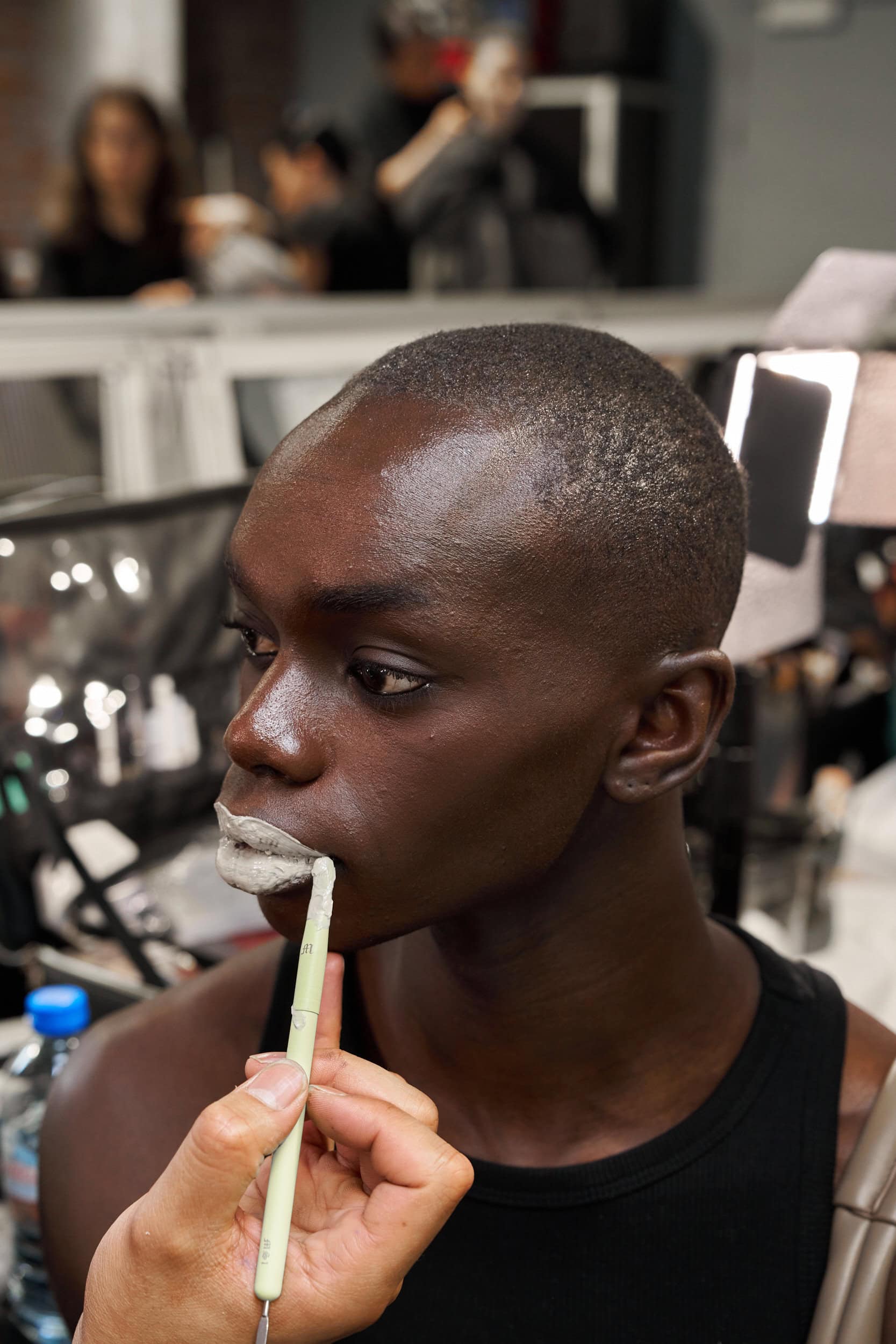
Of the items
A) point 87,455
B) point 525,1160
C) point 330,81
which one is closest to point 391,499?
point 525,1160

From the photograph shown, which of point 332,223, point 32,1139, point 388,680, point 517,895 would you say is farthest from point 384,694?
point 332,223

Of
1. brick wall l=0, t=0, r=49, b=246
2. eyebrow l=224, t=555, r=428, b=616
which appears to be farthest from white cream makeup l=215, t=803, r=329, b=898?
brick wall l=0, t=0, r=49, b=246

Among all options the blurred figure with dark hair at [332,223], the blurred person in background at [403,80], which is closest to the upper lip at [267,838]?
the blurred figure with dark hair at [332,223]

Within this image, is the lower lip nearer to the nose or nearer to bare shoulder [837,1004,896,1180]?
the nose

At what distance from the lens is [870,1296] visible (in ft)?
2.25

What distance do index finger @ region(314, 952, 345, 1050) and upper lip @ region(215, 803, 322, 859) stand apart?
5 centimetres

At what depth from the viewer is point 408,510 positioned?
2.06ft

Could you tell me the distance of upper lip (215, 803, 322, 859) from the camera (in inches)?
24.9

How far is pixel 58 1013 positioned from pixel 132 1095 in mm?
189

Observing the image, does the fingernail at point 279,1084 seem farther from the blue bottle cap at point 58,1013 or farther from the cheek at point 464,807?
the blue bottle cap at point 58,1013

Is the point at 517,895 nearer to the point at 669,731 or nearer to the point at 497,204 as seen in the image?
the point at 669,731

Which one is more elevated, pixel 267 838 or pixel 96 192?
pixel 267 838

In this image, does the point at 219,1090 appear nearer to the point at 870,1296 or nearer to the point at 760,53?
the point at 870,1296

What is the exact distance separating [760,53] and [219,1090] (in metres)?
5.64
